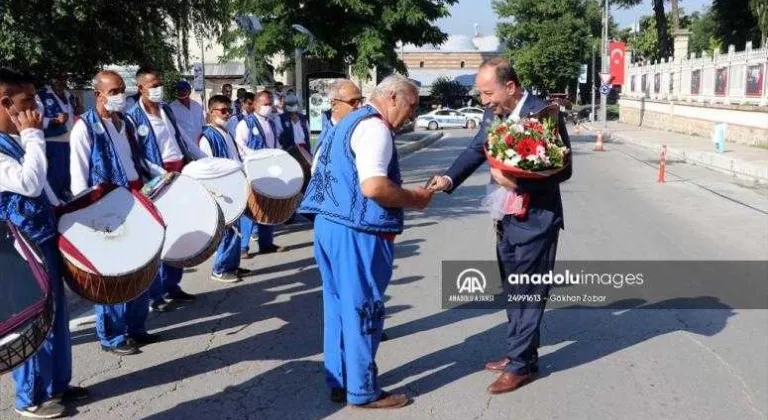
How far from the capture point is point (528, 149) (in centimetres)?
400

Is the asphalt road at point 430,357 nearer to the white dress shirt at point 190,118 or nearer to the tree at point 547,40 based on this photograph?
the white dress shirt at point 190,118

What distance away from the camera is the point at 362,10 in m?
22.3

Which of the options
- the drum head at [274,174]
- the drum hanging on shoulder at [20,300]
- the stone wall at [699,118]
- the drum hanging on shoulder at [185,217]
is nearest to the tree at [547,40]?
the stone wall at [699,118]

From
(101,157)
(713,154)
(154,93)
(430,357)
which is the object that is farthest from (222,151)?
(713,154)

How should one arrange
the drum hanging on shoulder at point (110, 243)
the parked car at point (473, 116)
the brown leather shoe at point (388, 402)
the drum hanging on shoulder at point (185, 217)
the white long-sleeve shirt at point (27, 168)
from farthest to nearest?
the parked car at point (473, 116) → the drum hanging on shoulder at point (185, 217) → the brown leather shoe at point (388, 402) → the drum hanging on shoulder at point (110, 243) → the white long-sleeve shirt at point (27, 168)

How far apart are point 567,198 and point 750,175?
6210mm

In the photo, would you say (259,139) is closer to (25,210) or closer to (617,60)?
(25,210)

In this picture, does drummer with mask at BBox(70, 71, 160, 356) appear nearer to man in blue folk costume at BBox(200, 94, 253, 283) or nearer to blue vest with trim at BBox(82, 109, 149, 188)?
blue vest with trim at BBox(82, 109, 149, 188)

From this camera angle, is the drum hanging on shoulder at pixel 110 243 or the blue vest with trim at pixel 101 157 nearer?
the drum hanging on shoulder at pixel 110 243

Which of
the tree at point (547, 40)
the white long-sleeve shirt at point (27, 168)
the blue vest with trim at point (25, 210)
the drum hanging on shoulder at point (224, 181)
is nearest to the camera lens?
the white long-sleeve shirt at point (27, 168)

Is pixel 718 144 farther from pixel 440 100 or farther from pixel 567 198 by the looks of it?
pixel 440 100

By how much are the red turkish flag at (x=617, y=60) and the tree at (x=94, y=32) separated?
37.3 m

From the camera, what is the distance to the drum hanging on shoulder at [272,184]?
701 cm

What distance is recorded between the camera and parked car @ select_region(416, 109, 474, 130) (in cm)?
4178
